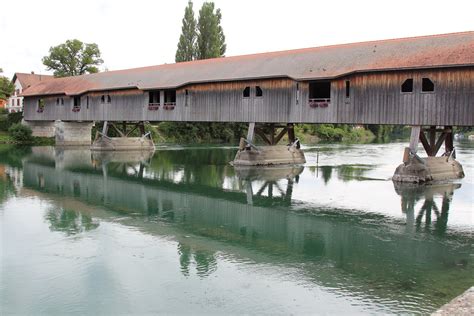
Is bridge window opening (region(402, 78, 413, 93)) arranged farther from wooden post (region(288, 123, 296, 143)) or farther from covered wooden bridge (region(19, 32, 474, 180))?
wooden post (region(288, 123, 296, 143))

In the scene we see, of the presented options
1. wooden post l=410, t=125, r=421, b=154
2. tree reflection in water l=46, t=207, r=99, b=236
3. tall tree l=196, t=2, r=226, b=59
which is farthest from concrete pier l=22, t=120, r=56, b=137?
wooden post l=410, t=125, r=421, b=154

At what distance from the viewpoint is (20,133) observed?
154 ft

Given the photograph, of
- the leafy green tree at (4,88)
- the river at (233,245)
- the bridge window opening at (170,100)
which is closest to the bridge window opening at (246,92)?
the river at (233,245)

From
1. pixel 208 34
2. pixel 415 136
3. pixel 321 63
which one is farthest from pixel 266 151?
pixel 208 34

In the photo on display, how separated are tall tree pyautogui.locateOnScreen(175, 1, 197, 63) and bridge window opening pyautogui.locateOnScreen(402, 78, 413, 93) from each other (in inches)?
1463

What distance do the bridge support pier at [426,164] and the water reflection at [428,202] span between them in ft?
1.38

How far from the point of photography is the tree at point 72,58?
207 feet

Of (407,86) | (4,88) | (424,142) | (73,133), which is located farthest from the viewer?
(4,88)

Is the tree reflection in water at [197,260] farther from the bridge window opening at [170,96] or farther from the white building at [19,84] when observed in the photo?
the white building at [19,84]

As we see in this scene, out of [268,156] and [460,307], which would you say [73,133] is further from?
[460,307]

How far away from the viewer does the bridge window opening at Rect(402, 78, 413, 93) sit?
21984 millimetres

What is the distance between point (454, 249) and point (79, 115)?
34.6 m

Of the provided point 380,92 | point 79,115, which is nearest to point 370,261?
point 380,92

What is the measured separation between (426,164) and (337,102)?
15.9 ft
